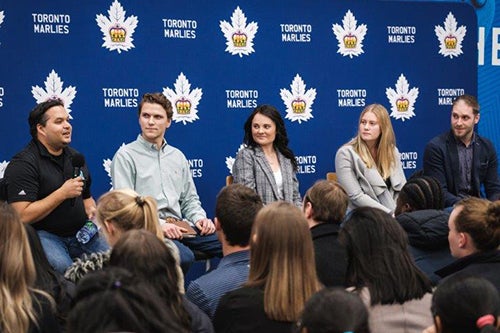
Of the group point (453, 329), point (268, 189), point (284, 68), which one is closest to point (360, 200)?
point (268, 189)

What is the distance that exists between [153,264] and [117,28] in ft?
11.2

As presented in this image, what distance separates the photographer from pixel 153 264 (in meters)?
2.54

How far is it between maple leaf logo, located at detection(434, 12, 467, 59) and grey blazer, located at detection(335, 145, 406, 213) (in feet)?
5.37

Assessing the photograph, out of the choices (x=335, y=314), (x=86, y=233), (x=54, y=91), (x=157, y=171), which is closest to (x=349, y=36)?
(x=157, y=171)

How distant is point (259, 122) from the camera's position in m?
5.58

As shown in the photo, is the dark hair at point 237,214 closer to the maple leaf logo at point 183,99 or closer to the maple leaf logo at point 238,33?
the maple leaf logo at point 183,99

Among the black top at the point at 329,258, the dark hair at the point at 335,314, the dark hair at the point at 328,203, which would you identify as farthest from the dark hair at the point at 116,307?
the dark hair at the point at 328,203

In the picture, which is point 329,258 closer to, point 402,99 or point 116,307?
point 116,307

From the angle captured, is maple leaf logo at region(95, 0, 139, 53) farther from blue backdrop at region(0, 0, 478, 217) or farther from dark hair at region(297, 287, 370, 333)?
dark hair at region(297, 287, 370, 333)

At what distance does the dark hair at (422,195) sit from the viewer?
4.31 metres

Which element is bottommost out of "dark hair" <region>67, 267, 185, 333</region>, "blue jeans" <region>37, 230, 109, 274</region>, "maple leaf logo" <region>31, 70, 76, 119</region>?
"blue jeans" <region>37, 230, 109, 274</region>

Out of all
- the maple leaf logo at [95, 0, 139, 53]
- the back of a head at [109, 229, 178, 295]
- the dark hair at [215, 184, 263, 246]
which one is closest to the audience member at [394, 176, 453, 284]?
the dark hair at [215, 184, 263, 246]

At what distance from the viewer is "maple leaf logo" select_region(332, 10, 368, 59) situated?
646 cm

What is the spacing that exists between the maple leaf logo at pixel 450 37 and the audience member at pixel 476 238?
3.66 meters
